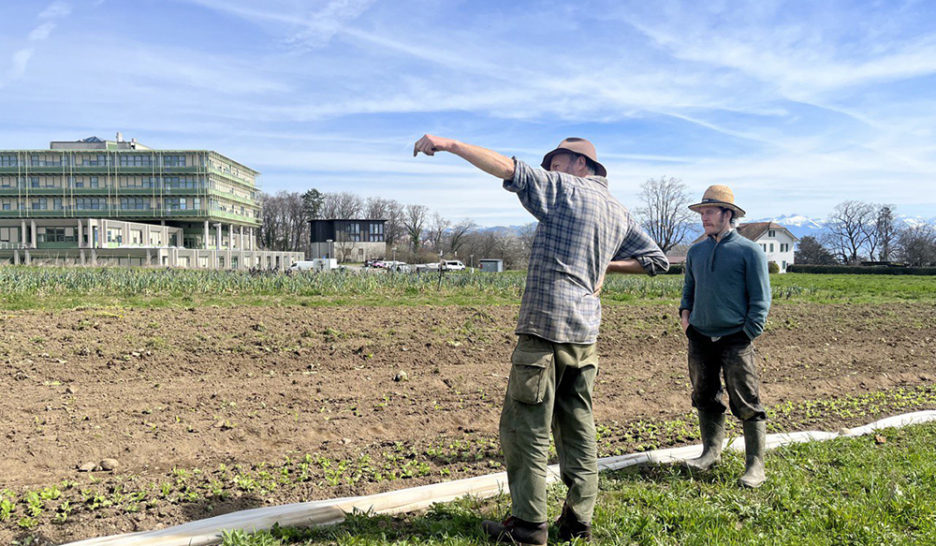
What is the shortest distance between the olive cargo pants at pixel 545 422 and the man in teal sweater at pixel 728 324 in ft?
4.76

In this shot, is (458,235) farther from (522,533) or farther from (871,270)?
(522,533)

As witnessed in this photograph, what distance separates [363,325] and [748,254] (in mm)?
5855

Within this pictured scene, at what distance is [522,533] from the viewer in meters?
2.91

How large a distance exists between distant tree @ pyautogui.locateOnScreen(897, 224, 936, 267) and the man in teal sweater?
7703 centimetres

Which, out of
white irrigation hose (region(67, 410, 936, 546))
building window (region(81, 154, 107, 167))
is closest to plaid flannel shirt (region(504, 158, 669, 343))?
white irrigation hose (region(67, 410, 936, 546))

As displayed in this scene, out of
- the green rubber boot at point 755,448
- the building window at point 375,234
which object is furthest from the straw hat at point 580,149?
the building window at point 375,234

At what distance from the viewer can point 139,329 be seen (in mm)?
7539

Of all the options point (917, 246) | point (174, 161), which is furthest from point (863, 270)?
point (174, 161)

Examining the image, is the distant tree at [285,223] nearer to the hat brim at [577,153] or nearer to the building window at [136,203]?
the building window at [136,203]

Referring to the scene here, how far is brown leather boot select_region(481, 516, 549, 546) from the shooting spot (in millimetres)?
2902

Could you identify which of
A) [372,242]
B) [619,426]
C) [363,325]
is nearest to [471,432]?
[619,426]

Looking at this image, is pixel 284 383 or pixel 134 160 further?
pixel 134 160

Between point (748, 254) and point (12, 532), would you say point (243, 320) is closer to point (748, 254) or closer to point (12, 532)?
point (12, 532)

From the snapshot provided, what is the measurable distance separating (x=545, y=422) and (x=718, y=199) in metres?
2.17
